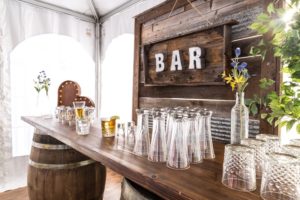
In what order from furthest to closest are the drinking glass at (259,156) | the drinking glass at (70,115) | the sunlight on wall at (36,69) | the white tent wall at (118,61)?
the white tent wall at (118,61) → the sunlight on wall at (36,69) → the drinking glass at (70,115) → the drinking glass at (259,156)

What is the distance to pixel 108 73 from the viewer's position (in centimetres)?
345

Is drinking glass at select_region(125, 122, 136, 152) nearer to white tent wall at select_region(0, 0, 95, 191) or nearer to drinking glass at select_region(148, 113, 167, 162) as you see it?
drinking glass at select_region(148, 113, 167, 162)

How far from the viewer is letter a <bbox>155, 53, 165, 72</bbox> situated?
212cm

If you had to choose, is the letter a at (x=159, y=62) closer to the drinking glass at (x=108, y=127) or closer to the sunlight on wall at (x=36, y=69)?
the drinking glass at (x=108, y=127)

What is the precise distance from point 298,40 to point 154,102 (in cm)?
177

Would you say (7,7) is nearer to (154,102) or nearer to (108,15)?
(108,15)

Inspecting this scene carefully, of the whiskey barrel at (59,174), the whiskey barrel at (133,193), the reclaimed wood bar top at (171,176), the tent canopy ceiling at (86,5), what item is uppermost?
the tent canopy ceiling at (86,5)

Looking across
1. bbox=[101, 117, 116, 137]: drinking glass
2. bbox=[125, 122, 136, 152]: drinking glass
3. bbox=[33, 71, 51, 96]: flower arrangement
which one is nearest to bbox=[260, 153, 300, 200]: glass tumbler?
bbox=[125, 122, 136, 152]: drinking glass

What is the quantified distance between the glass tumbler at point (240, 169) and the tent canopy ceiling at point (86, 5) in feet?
9.14

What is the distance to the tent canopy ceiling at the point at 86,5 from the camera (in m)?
3.05

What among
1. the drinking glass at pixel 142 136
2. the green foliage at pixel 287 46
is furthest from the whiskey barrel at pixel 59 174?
the green foliage at pixel 287 46

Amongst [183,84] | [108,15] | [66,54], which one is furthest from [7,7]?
[183,84]

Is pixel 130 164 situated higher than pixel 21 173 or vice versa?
pixel 130 164

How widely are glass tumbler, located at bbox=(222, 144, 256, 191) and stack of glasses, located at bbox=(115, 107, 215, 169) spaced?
192 mm
